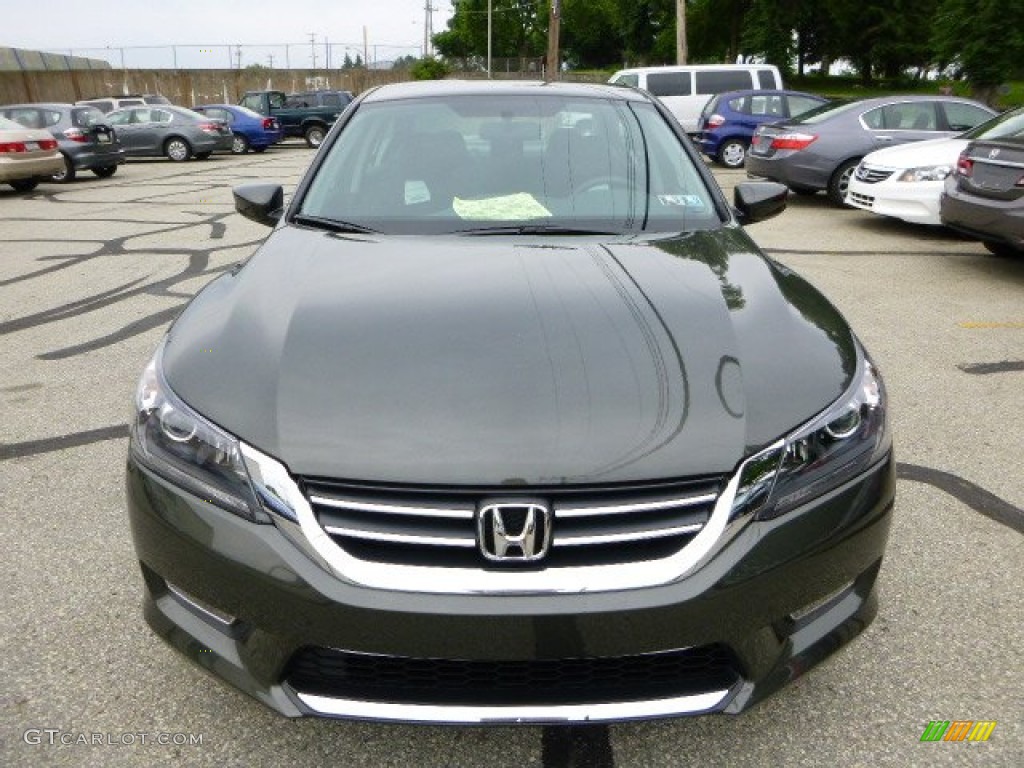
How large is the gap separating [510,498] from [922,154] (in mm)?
9311

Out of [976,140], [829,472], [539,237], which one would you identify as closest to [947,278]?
[976,140]

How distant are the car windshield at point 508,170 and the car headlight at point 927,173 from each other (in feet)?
22.6

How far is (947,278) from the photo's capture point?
25.4ft

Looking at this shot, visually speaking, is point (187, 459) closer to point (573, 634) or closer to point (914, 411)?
point (573, 634)

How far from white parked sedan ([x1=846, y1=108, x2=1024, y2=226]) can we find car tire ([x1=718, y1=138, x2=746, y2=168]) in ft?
27.2

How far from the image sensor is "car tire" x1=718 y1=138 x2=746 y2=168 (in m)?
18.1

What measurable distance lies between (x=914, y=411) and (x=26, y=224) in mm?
10985

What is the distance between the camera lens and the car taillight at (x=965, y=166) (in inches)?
297

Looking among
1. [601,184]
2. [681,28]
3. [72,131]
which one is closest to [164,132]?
[72,131]

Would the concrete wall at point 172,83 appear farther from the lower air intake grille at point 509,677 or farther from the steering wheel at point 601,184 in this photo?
the lower air intake grille at point 509,677

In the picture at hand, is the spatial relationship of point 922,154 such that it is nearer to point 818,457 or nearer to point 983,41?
point 818,457

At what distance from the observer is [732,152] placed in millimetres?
18234

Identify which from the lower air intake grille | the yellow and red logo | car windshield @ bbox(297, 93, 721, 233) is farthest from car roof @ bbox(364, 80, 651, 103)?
the yellow and red logo
